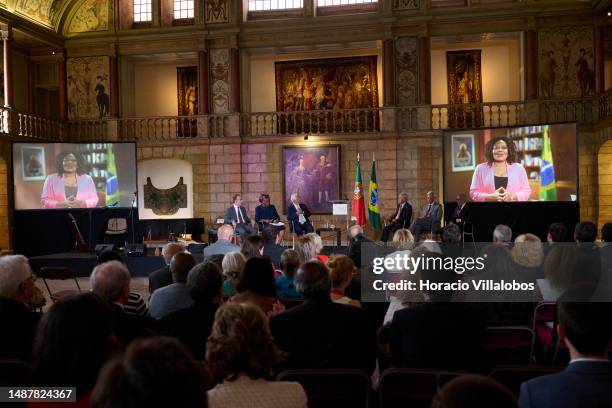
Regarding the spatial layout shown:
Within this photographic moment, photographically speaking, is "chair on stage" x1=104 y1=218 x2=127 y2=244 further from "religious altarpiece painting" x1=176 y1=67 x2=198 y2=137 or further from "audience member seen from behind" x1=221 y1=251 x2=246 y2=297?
"audience member seen from behind" x1=221 y1=251 x2=246 y2=297

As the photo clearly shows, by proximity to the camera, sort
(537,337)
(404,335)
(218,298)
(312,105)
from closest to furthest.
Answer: (404,335) < (218,298) < (537,337) < (312,105)

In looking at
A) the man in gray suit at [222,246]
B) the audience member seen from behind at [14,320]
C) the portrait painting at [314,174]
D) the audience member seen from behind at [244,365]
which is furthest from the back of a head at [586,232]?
the portrait painting at [314,174]

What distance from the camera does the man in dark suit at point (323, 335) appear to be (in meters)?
2.95

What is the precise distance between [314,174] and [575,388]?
48.8 ft

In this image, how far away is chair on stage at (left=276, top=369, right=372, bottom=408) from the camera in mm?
2551

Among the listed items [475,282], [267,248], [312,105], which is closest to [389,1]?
[312,105]

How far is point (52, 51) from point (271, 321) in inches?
691

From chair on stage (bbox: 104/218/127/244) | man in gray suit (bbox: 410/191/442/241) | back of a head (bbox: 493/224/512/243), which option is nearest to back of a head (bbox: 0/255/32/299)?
back of a head (bbox: 493/224/512/243)

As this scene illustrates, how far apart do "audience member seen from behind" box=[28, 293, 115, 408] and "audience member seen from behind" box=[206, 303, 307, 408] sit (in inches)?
16.1

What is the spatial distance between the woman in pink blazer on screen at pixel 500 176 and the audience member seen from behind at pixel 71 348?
12.3 meters

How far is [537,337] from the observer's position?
3971mm

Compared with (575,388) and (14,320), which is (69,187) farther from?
(575,388)

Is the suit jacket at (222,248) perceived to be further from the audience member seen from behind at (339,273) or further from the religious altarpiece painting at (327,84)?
the religious altarpiece painting at (327,84)

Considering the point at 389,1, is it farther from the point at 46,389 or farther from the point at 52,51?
the point at 46,389
